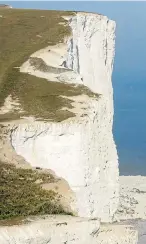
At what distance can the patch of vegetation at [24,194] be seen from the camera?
2250 centimetres

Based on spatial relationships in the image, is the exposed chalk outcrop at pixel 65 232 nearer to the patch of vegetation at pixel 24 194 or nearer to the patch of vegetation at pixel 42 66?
the patch of vegetation at pixel 24 194

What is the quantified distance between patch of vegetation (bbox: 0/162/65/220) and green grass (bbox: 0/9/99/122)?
6084mm

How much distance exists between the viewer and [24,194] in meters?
23.8

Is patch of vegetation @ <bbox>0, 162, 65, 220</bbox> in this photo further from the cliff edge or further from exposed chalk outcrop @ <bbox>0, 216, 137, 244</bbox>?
exposed chalk outcrop @ <bbox>0, 216, 137, 244</bbox>

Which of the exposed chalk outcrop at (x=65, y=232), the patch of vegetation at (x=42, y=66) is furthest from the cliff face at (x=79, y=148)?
the exposed chalk outcrop at (x=65, y=232)

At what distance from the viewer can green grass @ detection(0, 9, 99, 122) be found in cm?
3344

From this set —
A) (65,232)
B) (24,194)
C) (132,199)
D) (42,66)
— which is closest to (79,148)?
(24,194)

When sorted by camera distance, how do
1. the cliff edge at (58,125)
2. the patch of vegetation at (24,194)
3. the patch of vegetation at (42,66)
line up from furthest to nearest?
the patch of vegetation at (42,66) < the cliff edge at (58,125) < the patch of vegetation at (24,194)

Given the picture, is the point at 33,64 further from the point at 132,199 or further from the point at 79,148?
the point at 132,199

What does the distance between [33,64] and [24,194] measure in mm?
17141

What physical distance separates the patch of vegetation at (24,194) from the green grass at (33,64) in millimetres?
6084

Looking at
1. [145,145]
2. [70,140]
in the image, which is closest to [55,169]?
[70,140]

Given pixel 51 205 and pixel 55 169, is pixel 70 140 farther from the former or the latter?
pixel 51 205

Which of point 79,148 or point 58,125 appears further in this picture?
point 79,148
